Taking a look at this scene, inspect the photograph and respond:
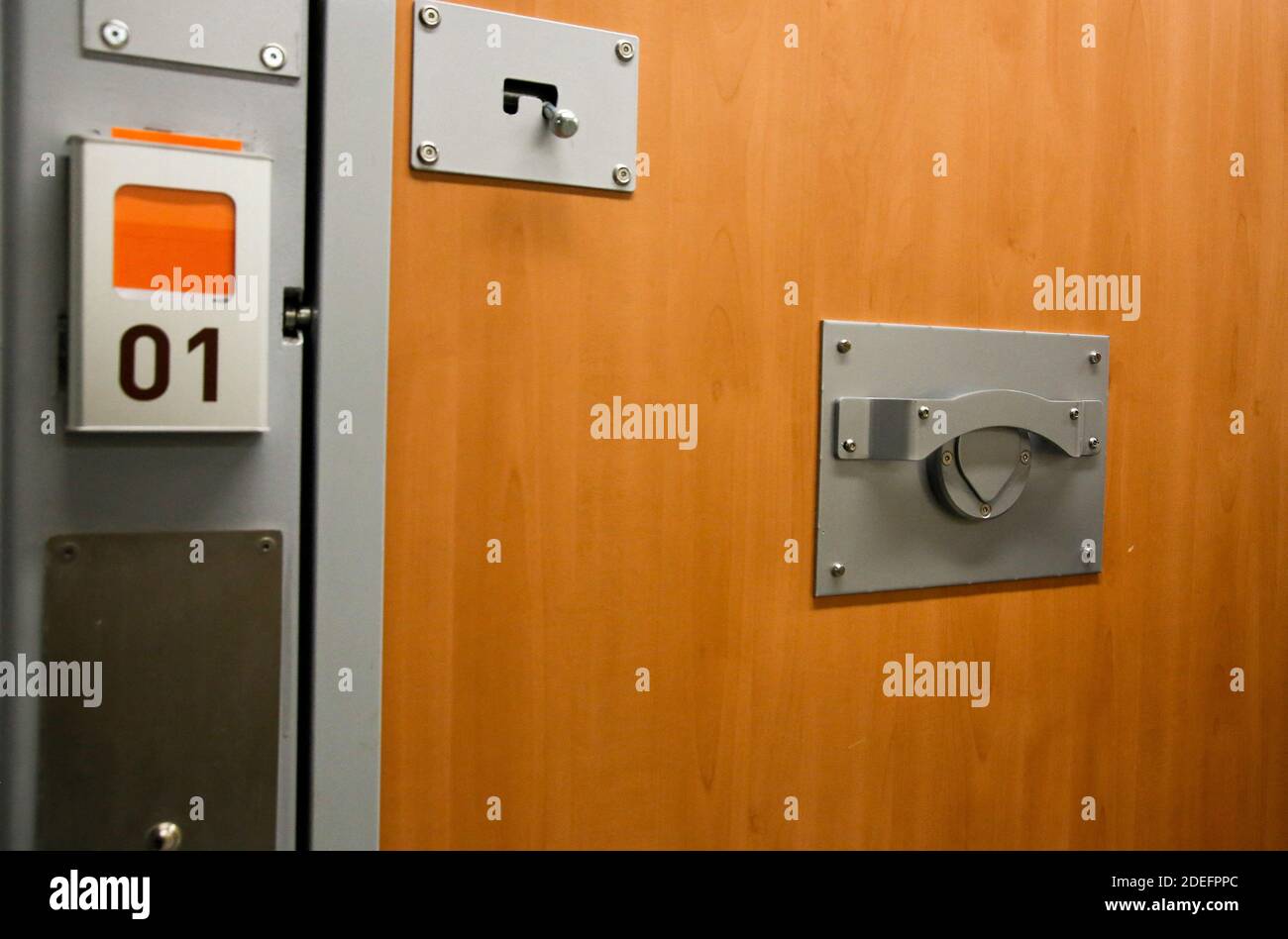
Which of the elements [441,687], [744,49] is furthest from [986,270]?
[441,687]

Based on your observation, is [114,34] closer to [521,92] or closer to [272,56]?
[272,56]

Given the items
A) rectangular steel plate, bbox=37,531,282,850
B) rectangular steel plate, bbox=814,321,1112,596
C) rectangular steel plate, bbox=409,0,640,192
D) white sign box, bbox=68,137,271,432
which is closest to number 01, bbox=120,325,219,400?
white sign box, bbox=68,137,271,432

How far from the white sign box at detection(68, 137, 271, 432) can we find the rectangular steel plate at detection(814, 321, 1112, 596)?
50cm

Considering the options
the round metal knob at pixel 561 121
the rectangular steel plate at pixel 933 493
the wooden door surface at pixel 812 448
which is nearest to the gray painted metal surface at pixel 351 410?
the wooden door surface at pixel 812 448

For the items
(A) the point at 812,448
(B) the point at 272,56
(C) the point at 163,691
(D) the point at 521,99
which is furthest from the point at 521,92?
(C) the point at 163,691

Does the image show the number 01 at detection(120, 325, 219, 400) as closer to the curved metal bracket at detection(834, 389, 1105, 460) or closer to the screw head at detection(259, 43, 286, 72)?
the screw head at detection(259, 43, 286, 72)

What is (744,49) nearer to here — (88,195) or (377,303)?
(377,303)

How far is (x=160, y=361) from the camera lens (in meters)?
0.58

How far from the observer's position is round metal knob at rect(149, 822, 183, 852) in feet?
2.02

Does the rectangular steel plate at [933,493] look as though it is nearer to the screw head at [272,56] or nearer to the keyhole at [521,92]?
the keyhole at [521,92]

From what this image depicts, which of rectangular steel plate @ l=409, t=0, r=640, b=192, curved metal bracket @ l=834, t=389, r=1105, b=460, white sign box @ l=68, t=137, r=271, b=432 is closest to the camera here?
white sign box @ l=68, t=137, r=271, b=432

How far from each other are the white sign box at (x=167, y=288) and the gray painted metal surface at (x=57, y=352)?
0.03 m

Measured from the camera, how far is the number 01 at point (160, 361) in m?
0.57
